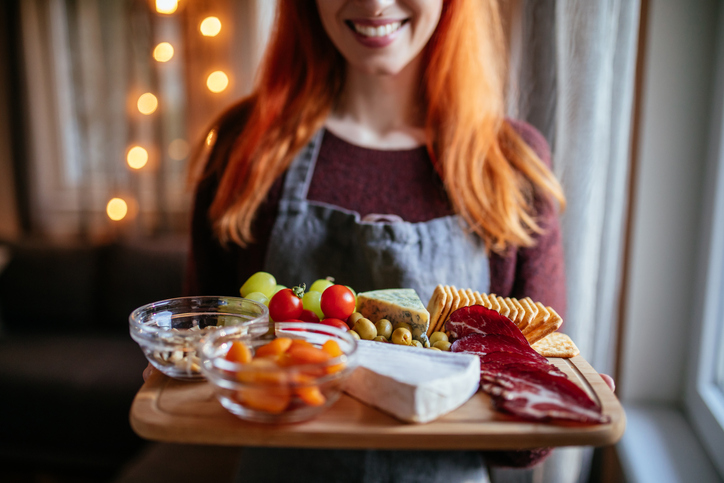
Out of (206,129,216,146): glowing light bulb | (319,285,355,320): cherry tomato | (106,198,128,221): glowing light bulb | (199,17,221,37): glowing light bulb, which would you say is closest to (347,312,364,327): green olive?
(319,285,355,320): cherry tomato

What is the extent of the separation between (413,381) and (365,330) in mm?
208

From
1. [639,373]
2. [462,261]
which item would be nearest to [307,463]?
[462,261]

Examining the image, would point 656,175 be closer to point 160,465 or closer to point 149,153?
point 160,465

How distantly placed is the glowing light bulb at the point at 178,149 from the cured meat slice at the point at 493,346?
2941 millimetres

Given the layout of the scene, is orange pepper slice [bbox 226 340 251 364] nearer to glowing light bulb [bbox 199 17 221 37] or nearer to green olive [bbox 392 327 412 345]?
green olive [bbox 392 327 412 345]

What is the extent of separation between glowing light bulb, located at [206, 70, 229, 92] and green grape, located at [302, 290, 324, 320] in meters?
2.60

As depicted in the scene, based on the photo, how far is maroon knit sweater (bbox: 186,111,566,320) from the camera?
4.00 feet

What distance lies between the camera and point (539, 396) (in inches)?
25.3

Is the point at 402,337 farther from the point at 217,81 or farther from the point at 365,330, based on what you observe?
the point at 217,81

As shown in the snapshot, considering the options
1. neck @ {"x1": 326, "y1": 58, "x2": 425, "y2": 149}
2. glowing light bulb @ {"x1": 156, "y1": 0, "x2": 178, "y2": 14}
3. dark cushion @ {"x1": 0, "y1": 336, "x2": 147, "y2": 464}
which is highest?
glowing light bulb @ {"x1": 156, "y1": 0, "x2": 178, "y2": 14}

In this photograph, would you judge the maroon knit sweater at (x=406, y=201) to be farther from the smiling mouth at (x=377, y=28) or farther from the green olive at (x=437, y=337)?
the green olive at (x=437, y=337)

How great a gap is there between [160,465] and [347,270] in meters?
1.53

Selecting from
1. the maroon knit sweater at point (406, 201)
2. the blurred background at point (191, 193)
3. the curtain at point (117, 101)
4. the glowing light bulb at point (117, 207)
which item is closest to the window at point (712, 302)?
the blurred background at point (191, 193)

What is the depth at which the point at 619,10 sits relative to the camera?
4.18 feet
